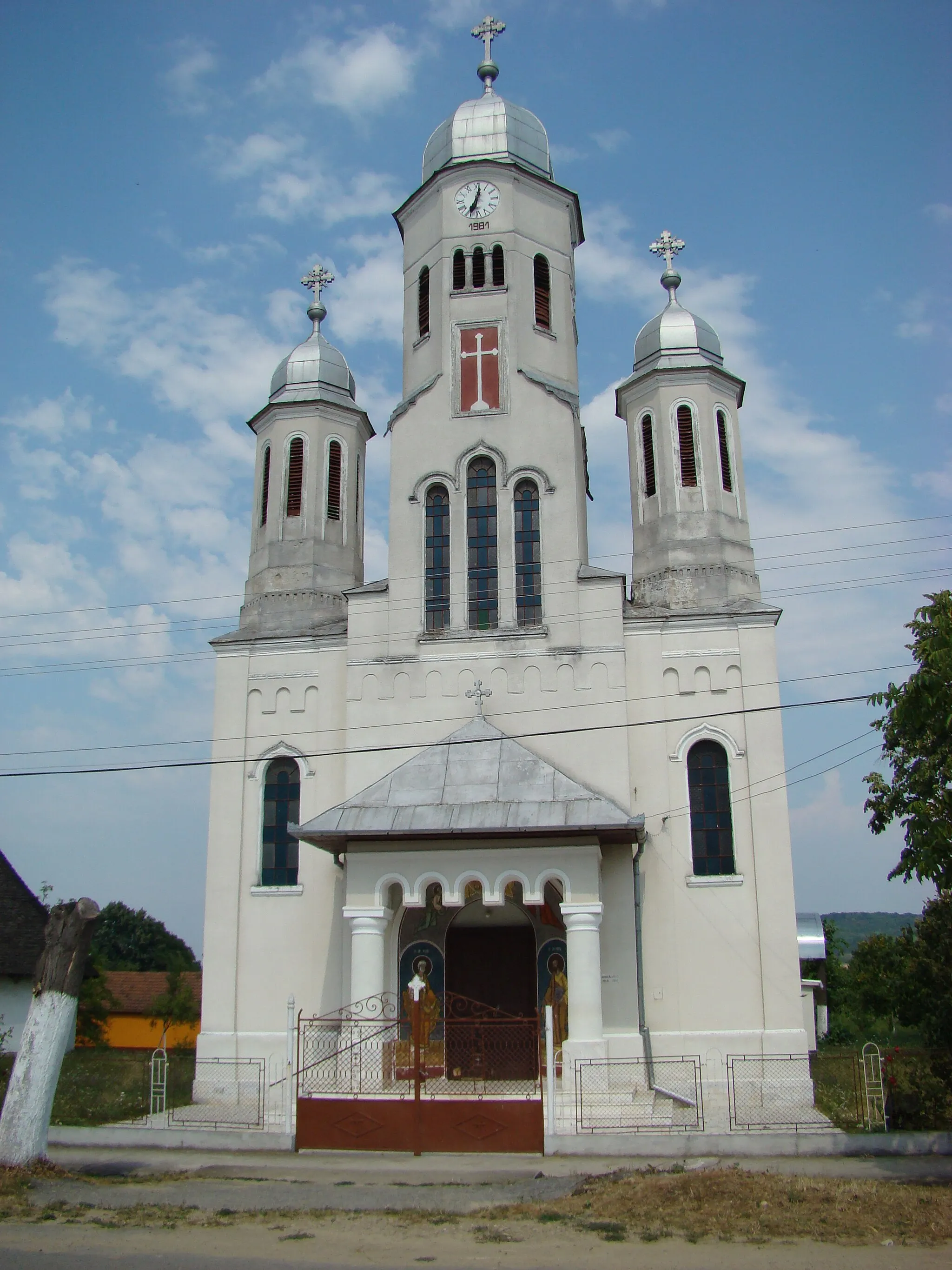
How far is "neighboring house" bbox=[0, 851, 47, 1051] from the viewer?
22891 mm

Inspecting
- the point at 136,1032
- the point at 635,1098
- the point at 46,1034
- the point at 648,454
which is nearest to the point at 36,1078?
the point at 46,1034

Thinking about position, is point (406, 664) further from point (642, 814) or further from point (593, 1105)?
point (593, 1105)

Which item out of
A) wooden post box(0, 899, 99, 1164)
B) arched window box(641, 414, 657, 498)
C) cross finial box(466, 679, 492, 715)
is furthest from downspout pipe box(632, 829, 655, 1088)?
wooden post box(0, 899, 99, 1164)

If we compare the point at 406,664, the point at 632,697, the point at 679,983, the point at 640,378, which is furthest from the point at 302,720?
the point at 640,378

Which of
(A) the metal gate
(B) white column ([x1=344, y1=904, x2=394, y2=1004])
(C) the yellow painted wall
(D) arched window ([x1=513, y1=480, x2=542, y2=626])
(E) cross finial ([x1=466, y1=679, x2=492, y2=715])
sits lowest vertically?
(C) the yellow painted wall

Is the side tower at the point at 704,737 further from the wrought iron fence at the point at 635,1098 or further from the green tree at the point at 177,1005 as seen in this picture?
the green tree at the point at 177,1005

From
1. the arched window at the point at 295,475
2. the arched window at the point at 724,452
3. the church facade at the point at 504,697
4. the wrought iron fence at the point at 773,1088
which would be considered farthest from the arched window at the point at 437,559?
the wrought iron fence at the point at 773,1088

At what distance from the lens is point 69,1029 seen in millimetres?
12531

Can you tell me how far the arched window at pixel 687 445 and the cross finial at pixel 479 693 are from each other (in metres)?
5.90

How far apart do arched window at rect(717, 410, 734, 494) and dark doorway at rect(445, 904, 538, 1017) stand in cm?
936

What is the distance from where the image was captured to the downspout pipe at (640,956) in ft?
59.7

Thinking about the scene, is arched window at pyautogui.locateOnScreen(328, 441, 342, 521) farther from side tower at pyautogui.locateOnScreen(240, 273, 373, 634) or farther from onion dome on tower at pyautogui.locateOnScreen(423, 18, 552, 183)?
onion dome on tower at pyautogui.locateOnScreen(423, 18, 552, 183)

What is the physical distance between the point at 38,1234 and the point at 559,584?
551 inches

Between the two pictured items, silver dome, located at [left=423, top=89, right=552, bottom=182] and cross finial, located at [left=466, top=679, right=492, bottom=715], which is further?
silver dome, located at [left=423, top=89, right=552, bottom=182]
